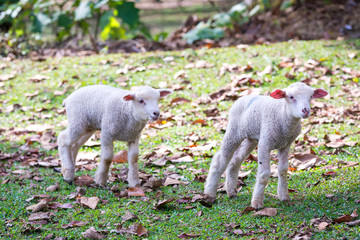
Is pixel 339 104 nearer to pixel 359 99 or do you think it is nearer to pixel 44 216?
pixel 359 99

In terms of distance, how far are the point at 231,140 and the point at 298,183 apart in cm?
98

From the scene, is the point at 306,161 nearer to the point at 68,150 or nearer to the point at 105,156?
the point at 105,156

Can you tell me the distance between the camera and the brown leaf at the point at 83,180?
6336mm

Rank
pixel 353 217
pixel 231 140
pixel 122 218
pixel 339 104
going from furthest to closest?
pixel 339 104, pixel 231 140, pixel 122 218, pixel 353 217

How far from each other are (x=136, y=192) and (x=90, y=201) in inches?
21.6

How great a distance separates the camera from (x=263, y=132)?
16.9ft

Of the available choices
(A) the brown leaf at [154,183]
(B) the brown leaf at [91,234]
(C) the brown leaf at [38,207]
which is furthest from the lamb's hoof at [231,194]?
(C) the brown leaf at [38,207]

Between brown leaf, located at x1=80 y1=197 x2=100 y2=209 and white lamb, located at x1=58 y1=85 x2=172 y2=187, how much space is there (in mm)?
569

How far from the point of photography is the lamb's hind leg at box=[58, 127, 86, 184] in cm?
641

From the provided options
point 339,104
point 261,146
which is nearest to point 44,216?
point 261,146

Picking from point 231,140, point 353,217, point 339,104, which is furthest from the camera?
point 339,104

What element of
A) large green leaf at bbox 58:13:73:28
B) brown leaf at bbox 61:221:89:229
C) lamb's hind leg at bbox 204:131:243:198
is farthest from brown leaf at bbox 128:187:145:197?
large green leaf at bbox 58:13:73:28

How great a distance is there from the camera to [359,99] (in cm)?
838

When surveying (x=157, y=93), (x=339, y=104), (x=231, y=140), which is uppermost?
(x=157, y=93)
